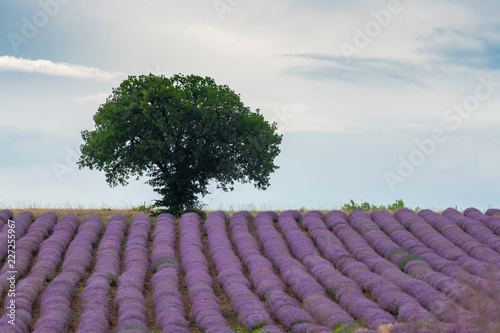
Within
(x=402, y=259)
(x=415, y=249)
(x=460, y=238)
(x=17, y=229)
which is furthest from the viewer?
(x=17, y=229)

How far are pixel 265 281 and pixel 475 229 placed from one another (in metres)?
12.5

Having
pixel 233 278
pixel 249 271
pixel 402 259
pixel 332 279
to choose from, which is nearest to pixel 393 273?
pixel 332 279

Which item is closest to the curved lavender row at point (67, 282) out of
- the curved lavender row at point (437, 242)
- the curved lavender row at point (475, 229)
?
the curved lavender row at point (437, 242)

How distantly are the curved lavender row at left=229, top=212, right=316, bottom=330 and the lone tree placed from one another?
215 inches

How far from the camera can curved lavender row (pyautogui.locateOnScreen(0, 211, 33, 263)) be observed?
2162 cm

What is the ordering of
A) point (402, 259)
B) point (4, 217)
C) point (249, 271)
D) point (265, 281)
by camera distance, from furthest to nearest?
point (4, 217), point (402, 259), point (249, 271), point (265, 281)

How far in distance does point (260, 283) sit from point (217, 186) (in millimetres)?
14782

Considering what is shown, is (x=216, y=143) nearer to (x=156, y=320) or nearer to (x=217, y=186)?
(x=217, y=186)

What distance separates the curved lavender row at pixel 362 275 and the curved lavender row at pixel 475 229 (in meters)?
5.51

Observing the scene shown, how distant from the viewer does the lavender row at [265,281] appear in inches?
561

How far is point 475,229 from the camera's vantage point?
25344 mm

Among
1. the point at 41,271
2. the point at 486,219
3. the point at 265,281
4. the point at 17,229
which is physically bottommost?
the point at 265,281

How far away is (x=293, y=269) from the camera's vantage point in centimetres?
1923

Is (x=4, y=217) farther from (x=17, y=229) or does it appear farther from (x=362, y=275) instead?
(x=362, y=275)
